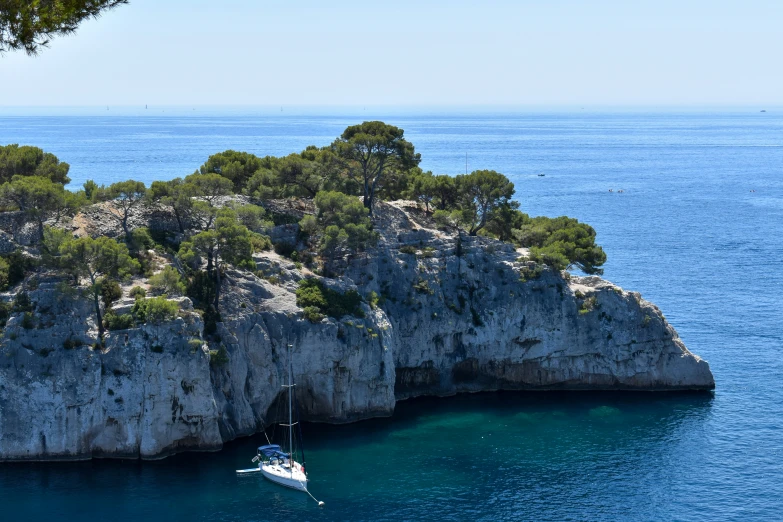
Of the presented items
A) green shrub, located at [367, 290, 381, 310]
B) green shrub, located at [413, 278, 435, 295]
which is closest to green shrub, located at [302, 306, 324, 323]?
green shrub, located at [367, 290, 381, 310]

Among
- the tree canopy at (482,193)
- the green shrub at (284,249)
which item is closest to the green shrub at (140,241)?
the green shrub at (284,249)

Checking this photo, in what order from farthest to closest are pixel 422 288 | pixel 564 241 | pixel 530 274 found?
pixel 564 241
pixel 530 274
pixel 422 288

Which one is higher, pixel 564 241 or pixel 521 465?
pixel 564 241

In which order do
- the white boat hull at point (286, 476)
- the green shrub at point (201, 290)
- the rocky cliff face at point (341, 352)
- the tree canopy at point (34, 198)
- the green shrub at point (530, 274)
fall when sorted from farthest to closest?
the green shrub at point (530, 274)
the tree canopy at point (34, 198)
the green shrub at point (201, 290)
the rocky cliff face at point (341, 352)
the white boat hull at point (286, 476)

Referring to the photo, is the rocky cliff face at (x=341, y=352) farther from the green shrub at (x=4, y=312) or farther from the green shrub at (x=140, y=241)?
the green shrub at (x=140, y=241)

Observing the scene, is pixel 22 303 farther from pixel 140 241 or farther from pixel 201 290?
pixel 201 290

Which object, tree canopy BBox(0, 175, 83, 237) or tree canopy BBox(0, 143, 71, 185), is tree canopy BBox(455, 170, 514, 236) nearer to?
tree canopy BBox(0, 175, 83, 237)

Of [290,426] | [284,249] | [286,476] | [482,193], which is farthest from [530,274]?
[286,476]
